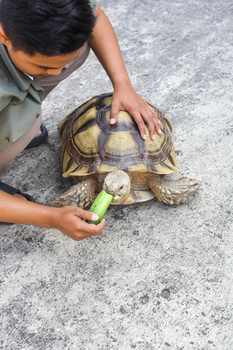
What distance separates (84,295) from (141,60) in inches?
93.6

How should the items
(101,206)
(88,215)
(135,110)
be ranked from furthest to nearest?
(135,110)
(101,206)
(88,215)

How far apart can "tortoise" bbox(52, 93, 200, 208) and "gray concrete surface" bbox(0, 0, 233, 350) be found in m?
0.14

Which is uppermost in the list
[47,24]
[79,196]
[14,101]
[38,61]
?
[47,24]

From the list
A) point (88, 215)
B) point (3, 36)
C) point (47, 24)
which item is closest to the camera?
point (47, 24)

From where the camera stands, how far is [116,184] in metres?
1.61

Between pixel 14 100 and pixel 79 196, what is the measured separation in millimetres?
716

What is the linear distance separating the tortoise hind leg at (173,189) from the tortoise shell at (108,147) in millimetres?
93

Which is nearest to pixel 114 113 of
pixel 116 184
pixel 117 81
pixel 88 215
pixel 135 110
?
pixel 135 110

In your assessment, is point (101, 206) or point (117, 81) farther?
point (117, 81)

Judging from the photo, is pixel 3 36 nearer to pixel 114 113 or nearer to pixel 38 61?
pixel 38 61

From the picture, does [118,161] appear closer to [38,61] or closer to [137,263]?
[137,263]

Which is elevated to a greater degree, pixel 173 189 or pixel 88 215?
pixel 88 215

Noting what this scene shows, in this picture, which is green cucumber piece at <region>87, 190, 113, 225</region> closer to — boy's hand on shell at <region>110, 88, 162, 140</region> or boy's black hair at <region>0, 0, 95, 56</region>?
boy's hand on shell at <region>110, 88, 162, 140</region>

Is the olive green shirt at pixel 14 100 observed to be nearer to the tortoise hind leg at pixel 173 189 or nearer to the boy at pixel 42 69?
the boy at pixel 42 69
